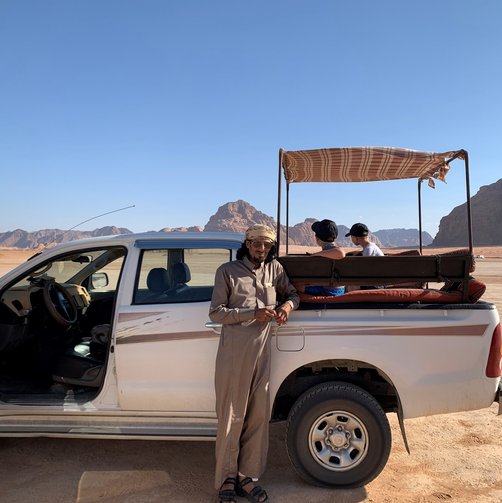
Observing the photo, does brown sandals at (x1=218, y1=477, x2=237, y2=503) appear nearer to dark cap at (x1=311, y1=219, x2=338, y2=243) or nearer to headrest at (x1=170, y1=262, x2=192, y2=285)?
headrest at (x1=170, y1=262, x2=192, y2=285)

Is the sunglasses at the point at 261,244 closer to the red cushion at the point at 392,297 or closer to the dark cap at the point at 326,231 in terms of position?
the red cushion at the point at 392,297

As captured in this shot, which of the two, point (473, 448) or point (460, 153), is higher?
point (460, 153)

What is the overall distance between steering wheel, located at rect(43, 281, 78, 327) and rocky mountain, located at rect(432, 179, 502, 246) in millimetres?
117378

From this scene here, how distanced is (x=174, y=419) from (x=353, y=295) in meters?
1.62

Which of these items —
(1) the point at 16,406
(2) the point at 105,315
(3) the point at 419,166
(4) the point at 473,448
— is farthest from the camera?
(3) the point at 419,166

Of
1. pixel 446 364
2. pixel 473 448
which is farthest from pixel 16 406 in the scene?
pixel 473 448

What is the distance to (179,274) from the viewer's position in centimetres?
382

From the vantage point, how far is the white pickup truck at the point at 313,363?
10.6 ft

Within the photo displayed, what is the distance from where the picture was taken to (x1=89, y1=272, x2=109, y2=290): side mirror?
5.07 m

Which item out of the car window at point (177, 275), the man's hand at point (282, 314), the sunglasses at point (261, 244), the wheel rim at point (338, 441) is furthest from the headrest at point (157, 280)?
the wheel rim at point (338, 441)

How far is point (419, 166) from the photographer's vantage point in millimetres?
5176

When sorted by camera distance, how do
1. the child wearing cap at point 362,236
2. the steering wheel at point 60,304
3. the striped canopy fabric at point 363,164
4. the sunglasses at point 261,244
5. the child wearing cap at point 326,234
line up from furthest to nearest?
the child wearing cap at point 362,236, the striped canopy fabric at point 363,164, the steering wheel at point 60,304, the child wearing cap at point 326,234, the sunglasses at point 261,244

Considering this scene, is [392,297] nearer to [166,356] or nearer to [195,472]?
[166,356]

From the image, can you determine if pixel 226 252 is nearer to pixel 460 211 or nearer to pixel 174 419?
pixel 174 419
